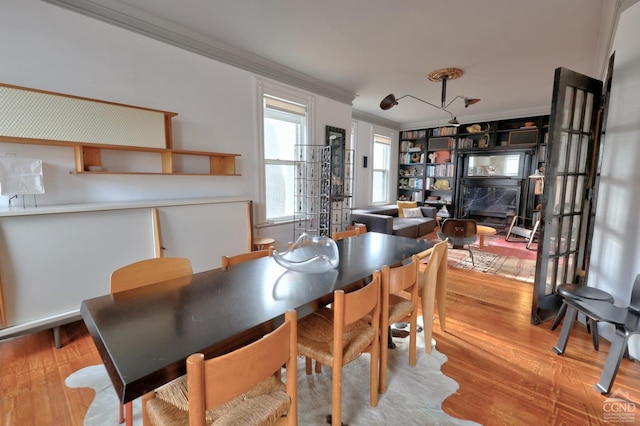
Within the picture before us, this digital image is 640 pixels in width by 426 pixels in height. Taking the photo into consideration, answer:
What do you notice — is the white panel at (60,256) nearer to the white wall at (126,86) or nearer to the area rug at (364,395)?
the white wall at (126,86)

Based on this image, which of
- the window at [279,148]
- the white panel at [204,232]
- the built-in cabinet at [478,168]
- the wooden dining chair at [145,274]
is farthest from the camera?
the built-in cabinet at [478,168]

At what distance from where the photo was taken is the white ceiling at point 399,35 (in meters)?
2.33

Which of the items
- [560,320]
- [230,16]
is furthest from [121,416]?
[560,320]

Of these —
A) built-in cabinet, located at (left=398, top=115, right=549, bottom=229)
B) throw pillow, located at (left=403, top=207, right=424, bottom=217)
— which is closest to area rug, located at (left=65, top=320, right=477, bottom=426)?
throw pillow, located at (left=403, top=207, right=424, bottom=217)

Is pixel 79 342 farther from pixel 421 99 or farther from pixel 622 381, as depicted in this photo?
pixel 421 99

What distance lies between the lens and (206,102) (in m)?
3.02

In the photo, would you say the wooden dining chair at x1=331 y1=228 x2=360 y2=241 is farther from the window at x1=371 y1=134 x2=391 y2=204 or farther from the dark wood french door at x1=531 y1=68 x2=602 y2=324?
the window at x1=371 y1=134 x2=391 y2=204

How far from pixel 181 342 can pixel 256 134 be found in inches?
116

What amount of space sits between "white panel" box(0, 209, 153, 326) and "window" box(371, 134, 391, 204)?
16.9 ft

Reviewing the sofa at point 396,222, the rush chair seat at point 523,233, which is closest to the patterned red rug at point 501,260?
the rush chair seat at point 523,233

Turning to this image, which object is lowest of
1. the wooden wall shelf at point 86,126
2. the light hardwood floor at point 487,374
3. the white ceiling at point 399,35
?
the light hardwood floor at point 487,374

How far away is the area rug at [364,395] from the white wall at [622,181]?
4.74 feet

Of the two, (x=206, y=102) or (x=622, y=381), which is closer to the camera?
(x=622, y=381)

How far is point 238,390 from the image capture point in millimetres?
819
